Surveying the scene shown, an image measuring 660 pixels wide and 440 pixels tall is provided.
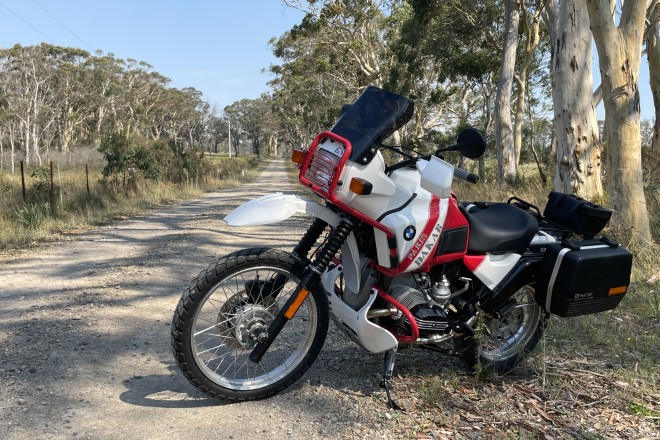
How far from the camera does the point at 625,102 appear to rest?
6.02m

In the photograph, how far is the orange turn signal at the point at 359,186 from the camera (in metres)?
2.54

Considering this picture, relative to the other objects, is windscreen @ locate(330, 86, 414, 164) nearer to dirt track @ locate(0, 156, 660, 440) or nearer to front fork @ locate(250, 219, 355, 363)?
front fork @ locate(250, 219, 355, 363)

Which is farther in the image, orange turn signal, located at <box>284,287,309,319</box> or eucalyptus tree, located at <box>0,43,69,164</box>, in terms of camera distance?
eucalyptus tree, located at <box>0,43,69,164</box>

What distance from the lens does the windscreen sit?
8.56ft

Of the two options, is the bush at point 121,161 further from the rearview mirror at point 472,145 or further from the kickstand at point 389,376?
the rearview mirror at point 472,145

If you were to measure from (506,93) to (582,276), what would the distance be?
12.3m

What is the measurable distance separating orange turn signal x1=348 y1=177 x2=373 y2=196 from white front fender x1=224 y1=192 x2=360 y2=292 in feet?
0.89

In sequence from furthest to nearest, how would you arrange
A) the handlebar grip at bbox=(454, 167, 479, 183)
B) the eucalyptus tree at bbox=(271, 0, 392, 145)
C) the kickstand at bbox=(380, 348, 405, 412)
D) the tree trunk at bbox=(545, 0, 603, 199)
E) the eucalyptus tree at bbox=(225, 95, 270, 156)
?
the eucalyptus tree at bbox=(225, 95, 270, 156) < the eucalyptus tree at bbox=(271, 0, 392, 145) < the tree trunk at bbox=(545, 0, 603, 199) < the kickstand at bbox=(380, 348, 405, 412) < the handlebar grip at bbox=(454, 167, 479, 183)

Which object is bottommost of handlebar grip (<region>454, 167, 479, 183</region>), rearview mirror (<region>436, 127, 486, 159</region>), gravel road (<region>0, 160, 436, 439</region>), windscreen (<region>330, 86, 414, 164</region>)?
gravel road (<region>0, 160, 436, 439</region>)

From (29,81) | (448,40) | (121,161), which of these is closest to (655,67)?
(448,40)

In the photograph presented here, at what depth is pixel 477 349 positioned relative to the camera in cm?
307

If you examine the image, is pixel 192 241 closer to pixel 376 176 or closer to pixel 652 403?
pixel 376 176

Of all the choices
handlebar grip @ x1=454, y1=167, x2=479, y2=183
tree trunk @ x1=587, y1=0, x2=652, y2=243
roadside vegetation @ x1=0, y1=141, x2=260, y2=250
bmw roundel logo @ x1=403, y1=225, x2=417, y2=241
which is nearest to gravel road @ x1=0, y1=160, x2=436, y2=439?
bmw roundel logo @ x1=403, y1=225, x2=417, y2=241

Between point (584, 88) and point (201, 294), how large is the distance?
242 inches
